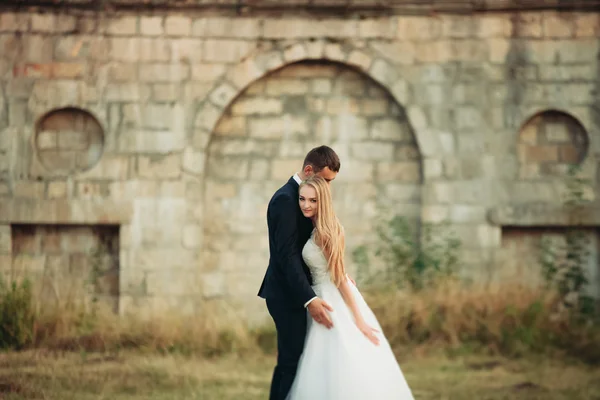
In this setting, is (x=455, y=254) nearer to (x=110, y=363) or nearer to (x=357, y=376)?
(x=110, y=363)

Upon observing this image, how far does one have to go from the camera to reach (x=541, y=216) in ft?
34.6

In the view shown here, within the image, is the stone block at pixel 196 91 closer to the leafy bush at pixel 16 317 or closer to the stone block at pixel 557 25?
the leafy bush at pixel 16 317

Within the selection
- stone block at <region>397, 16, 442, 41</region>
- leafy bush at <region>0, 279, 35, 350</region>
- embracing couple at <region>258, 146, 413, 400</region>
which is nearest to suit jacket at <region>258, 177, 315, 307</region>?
embracing couple at <region>258, 146, 413, 400</region>

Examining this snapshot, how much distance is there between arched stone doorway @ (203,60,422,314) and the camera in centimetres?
1077

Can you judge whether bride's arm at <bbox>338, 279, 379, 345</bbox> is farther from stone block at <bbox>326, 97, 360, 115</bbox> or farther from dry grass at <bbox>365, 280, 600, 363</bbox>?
stone block at <bbox>326, 97, 360, 115</bbox>

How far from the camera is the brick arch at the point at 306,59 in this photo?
10508mm

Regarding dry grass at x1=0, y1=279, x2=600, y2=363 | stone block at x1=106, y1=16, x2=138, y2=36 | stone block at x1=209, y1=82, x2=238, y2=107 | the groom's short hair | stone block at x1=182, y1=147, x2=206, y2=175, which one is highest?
stone block at x1=106, y1=16, x2=138, y2=36

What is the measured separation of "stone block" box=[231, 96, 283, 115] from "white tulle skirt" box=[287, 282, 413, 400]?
5454 millimetres

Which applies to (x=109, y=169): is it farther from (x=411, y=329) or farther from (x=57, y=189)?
(x=411, y=329)

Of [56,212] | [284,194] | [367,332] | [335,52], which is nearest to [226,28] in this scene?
[335,52]

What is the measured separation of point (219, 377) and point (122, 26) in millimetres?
4673

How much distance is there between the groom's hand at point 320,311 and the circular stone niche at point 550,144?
19.3 ft

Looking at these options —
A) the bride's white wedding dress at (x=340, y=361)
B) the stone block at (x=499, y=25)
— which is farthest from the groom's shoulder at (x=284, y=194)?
the stone block at (x=499, y=25)

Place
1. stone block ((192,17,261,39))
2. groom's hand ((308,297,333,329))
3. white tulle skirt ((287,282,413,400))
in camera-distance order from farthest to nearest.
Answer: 1. stone block ((192,17,261,39))
2. groom's hand ((308,297,333,329))
3. white tulle skirt ((287,282,413,400))
